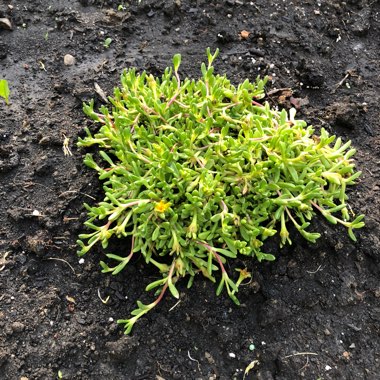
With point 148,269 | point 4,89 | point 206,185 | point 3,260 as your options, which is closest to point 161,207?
point 206,185

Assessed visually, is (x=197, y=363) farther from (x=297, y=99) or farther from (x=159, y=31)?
(x=159, y=31)

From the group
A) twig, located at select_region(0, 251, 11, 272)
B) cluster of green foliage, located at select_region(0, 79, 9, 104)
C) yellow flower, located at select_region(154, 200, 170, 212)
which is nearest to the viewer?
yellow flower, located at select_region(154, 200, 170, 212)

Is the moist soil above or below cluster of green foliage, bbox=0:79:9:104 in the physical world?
below

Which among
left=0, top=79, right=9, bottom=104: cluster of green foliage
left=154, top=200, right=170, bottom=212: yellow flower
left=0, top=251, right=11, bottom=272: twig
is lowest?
left=0, top=251, right=11, bottom=272: twig

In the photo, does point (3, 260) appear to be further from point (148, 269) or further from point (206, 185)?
point (206, 185)

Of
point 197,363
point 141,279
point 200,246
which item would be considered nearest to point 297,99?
point 200,246

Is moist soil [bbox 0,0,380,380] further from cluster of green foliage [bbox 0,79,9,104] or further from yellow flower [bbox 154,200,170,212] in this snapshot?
yellow flower [bbox 154,200,170,212]

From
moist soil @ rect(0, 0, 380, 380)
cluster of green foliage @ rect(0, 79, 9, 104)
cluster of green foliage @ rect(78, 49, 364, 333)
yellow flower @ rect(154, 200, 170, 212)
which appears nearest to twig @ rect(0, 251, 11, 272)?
moist soil @ rect(0, 0, 380, 380)

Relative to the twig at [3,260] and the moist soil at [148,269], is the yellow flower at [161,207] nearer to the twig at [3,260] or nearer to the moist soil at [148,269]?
the moist soil at [148,269]
